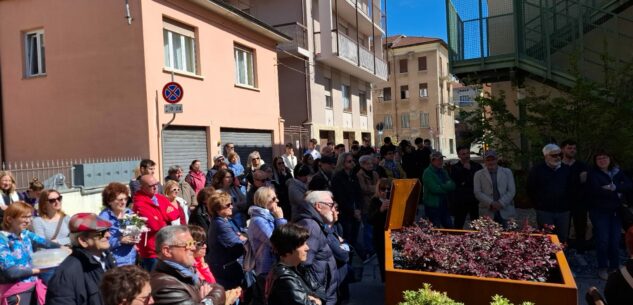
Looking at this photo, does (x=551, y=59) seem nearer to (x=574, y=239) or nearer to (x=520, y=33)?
(x=520, y=33)

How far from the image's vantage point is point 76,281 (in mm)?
3062

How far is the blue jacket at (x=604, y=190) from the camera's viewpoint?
235 inches

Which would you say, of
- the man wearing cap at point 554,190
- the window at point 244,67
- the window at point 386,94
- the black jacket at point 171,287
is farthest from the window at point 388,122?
the black jacket at point 171,287

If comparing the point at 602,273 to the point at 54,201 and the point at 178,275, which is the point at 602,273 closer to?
the point at 178,275

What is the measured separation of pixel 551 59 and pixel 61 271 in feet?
36.7

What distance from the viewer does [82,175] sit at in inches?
353

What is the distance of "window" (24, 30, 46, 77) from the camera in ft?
39.7

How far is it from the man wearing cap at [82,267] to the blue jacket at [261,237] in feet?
4.81

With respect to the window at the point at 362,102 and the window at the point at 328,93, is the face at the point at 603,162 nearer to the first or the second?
the window at the point at 328,93

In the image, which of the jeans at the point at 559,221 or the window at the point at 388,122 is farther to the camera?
the window at the point at 388,122

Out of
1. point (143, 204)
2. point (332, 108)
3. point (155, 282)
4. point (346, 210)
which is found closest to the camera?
point (155, 282)

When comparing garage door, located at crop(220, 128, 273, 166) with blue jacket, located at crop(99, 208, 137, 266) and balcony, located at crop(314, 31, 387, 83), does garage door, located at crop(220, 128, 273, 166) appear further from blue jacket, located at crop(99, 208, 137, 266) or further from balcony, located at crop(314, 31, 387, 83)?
blue jacket, located at crop(99, 208, 137, 266)

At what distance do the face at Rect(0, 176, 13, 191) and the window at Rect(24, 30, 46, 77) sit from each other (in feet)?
22.7

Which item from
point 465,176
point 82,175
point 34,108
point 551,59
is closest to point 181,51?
point 34,108
